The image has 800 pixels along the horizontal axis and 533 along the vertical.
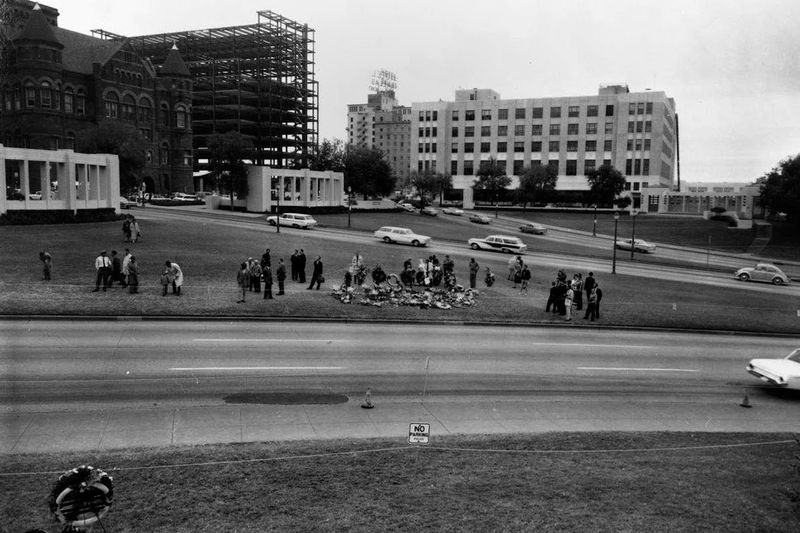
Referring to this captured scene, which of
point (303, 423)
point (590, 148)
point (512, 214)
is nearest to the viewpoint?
point (303, 423)

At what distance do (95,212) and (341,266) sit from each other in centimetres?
2414

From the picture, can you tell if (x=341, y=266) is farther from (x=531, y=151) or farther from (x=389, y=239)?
(x=531, y=151)

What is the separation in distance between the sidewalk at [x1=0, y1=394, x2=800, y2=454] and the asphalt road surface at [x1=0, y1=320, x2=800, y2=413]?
643 millimetres

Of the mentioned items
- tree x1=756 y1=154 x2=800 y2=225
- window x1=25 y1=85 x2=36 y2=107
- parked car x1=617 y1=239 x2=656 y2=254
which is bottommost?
parked car x1=617 y1=239 x2=656 y2=254

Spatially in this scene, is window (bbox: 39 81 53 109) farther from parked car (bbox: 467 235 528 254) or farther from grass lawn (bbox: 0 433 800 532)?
grass lawn (bbox: 0 433 800 532)

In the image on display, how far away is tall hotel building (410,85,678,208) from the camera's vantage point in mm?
114500

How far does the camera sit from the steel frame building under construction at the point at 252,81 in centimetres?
13000

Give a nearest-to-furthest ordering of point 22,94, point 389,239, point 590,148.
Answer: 1. point 389,239
2. point 22,94
3. point 590,148

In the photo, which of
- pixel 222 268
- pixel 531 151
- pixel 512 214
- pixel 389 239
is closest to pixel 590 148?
pixel 531 151

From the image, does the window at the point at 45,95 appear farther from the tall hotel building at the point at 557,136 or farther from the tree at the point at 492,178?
the tall hotel building at the point at 557,136

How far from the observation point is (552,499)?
31.2 feet

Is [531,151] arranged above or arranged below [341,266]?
above

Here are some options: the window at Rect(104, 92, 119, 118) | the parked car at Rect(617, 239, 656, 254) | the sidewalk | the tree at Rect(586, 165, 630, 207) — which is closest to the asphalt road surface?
the sidewalk

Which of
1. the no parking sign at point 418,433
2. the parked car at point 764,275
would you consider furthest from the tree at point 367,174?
the no parking sign at point 418,433
